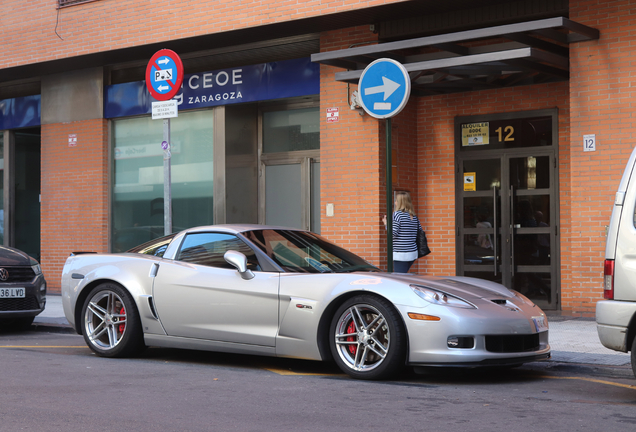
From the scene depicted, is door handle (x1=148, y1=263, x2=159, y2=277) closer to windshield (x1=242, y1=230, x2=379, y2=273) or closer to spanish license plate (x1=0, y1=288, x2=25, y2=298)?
windshield (x1=242, y1=230, x2=379, y2=273)

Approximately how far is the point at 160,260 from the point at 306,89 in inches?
238

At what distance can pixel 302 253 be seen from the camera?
281 inches

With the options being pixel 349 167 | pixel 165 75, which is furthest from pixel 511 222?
pixel 165 75

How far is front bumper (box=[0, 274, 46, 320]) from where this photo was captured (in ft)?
31.6

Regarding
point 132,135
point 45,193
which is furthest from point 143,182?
point 45,193

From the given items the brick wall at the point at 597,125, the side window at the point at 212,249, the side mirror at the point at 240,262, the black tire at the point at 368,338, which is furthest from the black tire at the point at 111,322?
the brick wall at the point at 597,125

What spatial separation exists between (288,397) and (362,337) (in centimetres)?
92

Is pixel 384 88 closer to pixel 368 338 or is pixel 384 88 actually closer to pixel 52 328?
pixel 368 338

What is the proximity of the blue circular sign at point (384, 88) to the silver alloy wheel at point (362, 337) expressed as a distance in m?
2.23

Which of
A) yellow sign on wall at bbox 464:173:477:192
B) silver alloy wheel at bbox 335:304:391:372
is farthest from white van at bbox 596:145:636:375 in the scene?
yellow sign on wall at bbox 464:173:477:192

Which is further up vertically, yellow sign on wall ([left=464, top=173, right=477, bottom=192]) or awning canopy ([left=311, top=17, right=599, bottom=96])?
awning canopy ([left=311, top=17, right=599, bottom=96])

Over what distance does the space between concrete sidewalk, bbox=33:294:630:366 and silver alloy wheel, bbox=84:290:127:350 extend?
266 centimetres

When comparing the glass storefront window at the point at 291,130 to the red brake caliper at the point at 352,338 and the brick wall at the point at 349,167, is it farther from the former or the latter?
the red brake caliper at the point at 352,338

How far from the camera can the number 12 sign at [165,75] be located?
376 inches
